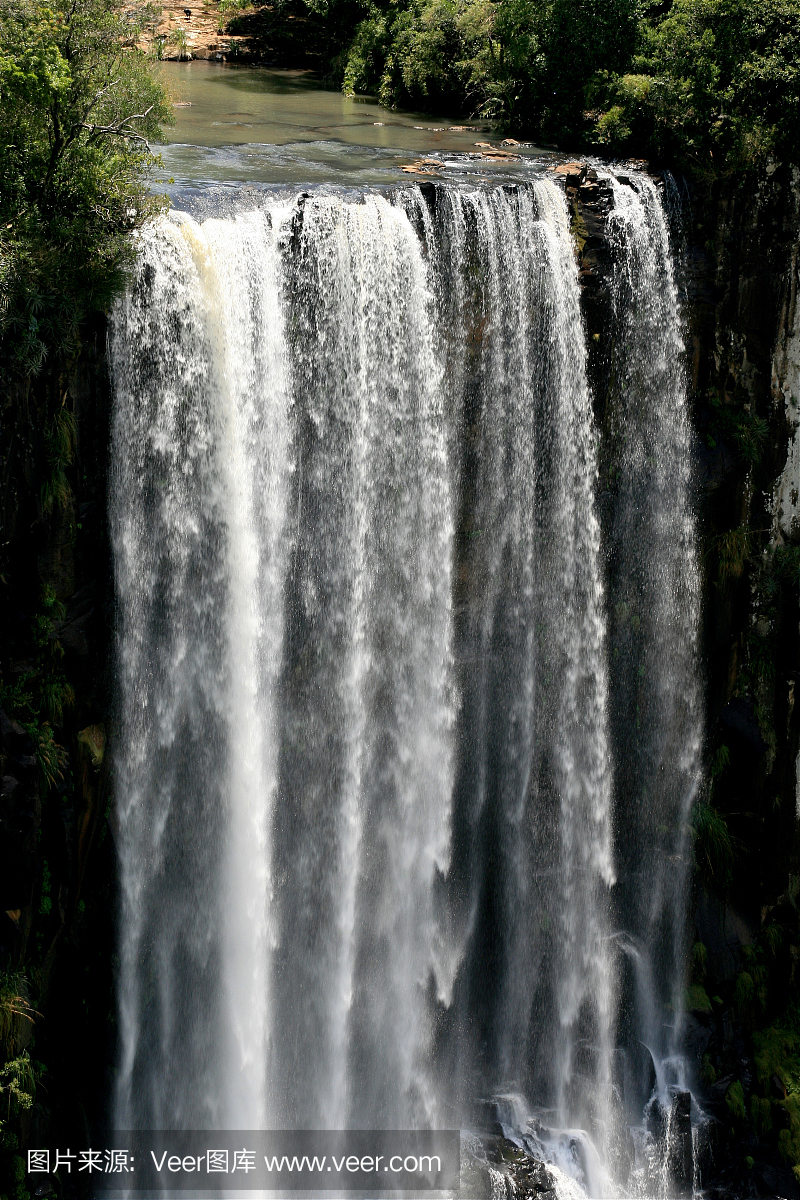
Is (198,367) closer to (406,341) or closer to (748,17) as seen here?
(406,341)

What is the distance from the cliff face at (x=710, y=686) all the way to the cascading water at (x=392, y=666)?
1.20ft

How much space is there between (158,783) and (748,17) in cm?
1427

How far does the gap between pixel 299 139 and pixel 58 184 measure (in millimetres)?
7798

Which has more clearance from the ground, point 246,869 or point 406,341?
point 406,341

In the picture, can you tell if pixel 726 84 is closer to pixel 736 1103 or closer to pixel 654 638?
pixel 654 638

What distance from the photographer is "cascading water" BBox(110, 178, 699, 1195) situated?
44.1 ft

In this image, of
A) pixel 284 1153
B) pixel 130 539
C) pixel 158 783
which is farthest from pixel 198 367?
pixel 284 1153

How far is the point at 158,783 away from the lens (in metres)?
13.7

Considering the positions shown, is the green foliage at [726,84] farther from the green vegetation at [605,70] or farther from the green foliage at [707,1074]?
the green foliage at [707,1074]

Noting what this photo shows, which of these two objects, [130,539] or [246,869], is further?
[246,869]

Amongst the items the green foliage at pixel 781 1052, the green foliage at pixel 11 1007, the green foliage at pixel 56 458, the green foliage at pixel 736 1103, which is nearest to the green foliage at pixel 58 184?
the green foliage at pixel 56 458

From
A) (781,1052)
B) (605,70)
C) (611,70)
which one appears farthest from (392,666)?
(611,70)

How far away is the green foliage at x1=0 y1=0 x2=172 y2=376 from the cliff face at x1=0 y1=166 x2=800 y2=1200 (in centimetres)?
69

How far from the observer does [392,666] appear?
1492 centimetres
